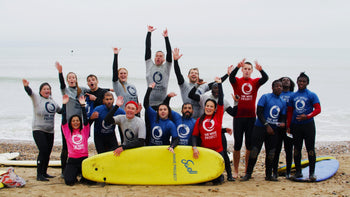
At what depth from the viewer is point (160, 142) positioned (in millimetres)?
5570

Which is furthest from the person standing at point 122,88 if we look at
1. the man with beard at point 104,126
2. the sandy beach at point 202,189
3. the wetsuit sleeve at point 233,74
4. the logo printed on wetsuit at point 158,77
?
the wetsuit sleeve at point 233,74

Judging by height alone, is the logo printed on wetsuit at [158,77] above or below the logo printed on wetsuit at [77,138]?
above

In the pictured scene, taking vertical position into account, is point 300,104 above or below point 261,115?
above

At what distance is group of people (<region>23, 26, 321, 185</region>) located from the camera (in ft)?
17.7

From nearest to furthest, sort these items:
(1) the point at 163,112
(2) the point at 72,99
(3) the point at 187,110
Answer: (1) the point at 163,112, (3) the point at 187,110, (2) the point at 72,99

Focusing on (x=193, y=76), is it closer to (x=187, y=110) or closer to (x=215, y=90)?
(x=215, y=90)

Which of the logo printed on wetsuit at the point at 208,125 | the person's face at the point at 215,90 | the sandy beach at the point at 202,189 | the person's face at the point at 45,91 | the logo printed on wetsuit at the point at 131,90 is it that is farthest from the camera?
the logo printed on wetsuit at the point at 131,90

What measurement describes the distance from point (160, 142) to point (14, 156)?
3.85 meters

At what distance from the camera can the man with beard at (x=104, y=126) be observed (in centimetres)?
562

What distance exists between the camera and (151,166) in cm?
546

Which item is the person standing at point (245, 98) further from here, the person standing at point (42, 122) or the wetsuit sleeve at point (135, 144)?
the person standing at point (42, 122)

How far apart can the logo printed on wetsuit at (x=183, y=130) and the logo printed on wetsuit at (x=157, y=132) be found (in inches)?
11.7

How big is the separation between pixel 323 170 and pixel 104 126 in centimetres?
371

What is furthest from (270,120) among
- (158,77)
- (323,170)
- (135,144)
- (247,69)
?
(135,144)
